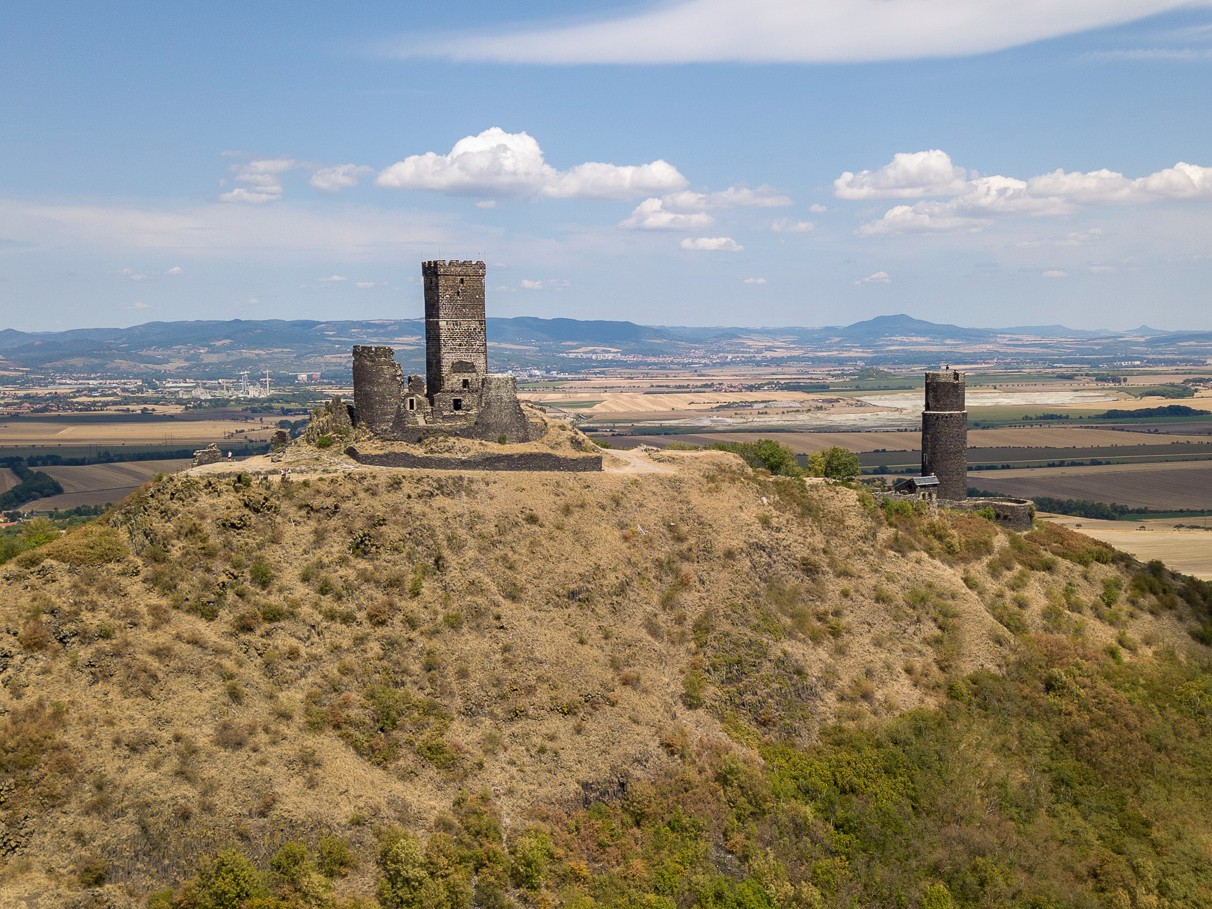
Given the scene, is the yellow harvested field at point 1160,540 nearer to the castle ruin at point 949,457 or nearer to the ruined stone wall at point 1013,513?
the ruined stone wall at point 1013,513

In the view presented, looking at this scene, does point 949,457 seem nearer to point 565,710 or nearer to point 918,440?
point 565,710

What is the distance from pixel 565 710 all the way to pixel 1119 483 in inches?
4749

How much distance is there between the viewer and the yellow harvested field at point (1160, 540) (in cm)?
8950

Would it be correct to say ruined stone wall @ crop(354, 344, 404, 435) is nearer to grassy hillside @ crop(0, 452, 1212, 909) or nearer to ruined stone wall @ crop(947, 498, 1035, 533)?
grassy hillside @ crop(0, 452, 1212, 909)

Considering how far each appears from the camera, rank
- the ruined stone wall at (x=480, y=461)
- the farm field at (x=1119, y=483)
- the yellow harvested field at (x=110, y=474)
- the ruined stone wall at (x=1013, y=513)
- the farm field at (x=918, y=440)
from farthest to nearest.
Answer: the farm field at (x=918, y=440), the yellow harvested field at (x=110, y=474), the farm field at (x=1119, y=483), the ruined stone wall at (x=1013, y=513), the ruined stone wall at (x=480, y=461)

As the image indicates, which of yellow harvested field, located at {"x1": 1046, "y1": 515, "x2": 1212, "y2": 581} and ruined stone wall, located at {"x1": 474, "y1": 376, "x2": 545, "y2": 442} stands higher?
ruined stone wall, located at {"x1": 474, "y1": 376, "x2": 545, "y2": 442}

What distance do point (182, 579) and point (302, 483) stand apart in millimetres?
7375

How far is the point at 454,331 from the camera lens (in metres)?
55.0

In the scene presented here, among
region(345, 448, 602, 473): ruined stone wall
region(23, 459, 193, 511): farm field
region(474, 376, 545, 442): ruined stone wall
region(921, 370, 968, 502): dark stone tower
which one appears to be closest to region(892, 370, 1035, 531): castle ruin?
region(921, 370, 968, 502): dark stone tower

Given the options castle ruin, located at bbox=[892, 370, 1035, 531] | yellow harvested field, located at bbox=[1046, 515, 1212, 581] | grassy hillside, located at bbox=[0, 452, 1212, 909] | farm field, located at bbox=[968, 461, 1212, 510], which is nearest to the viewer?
grassy hillside, located at bbox=[0, 452, 1212, 909]

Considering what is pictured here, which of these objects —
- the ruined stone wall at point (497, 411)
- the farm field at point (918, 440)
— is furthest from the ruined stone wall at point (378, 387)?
the farm field at point (918, 440)

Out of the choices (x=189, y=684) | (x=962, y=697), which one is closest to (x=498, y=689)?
(x=189, y=684)

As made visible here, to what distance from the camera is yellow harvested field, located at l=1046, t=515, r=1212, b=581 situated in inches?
3524

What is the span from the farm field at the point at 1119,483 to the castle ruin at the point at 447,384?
86.5 m
